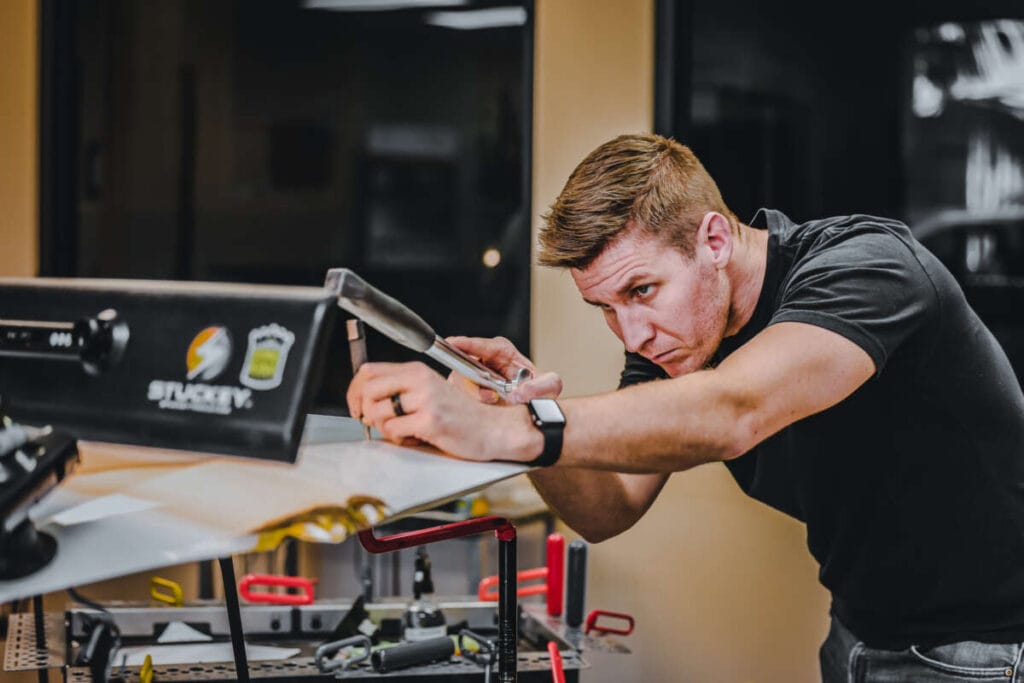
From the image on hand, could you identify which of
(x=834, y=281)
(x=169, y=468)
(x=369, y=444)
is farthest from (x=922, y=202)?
(x=169, y=468)

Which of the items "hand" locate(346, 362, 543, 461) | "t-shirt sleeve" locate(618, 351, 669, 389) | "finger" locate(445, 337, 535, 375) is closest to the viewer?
"hand" locate(346, 362, 543, 461)

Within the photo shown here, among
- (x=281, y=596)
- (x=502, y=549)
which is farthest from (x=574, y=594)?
(x=502, y=549)

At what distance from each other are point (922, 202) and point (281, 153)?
167 centimetres

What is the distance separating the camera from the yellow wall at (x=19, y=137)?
114 inches

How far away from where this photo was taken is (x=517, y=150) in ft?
9.09

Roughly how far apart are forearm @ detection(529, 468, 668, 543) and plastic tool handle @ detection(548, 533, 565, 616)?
14.7 inches

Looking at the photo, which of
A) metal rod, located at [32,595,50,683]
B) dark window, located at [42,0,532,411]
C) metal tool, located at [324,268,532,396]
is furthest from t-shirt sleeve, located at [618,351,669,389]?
dark window, located at [42,0,532,411]

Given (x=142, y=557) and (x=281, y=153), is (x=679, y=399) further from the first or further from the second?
(x=281, y=153)

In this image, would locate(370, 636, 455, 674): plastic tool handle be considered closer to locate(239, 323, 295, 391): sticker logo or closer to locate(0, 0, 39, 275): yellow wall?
locate(239, 323, 295, 391): sticker logo

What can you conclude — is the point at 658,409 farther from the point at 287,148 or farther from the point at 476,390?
the point at 287,148

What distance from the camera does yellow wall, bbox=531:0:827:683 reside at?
2.49 metres

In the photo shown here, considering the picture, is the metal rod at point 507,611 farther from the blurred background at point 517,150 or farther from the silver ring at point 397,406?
the blurred background at point 517,150

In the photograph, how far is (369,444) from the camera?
33.4 inches

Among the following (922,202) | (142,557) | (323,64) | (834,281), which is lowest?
(142,557)
